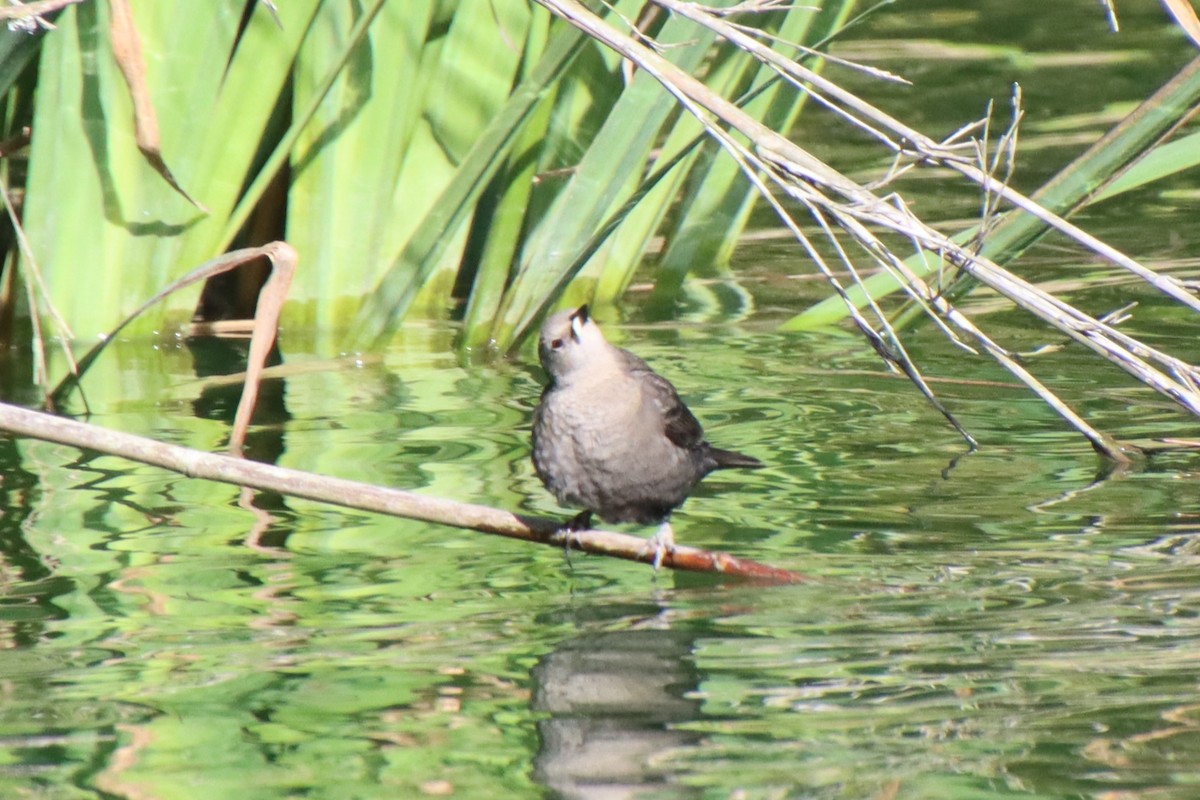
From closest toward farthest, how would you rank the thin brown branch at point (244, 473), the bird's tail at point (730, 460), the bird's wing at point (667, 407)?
the thin brown branch at point (244, 473)
the bird's wing at point (667, 407)
the bird's tail at point (730, 460)

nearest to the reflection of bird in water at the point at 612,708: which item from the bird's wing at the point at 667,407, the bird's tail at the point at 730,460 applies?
the bird's wing at the point at 667,407

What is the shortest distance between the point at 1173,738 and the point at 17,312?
13.8ft

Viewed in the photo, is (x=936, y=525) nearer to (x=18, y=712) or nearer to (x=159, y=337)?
(x=18, y=712)

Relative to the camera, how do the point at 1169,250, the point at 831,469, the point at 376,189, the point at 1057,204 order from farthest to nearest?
the point at 1169,250 → the point at 376,189 → the point at 831,469 → the point at 1057,204

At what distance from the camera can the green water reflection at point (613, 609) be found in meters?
2.63

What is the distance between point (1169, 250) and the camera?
20.7ft

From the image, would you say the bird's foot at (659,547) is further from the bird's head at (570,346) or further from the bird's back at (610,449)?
the bird's head at (570,346)

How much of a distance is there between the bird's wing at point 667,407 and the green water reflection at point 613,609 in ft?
0.81

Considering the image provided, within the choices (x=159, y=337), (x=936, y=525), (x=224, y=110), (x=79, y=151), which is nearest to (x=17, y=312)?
(x=159, y=337)

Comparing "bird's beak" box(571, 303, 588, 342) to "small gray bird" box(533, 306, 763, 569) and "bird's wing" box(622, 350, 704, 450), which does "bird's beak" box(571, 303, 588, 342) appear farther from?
"bird's wing" box(622, 350, 704, 450)

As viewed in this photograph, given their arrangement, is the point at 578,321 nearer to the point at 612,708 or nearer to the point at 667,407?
the point at 667,407

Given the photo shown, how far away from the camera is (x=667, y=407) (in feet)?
13.2

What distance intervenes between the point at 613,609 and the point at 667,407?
66cm

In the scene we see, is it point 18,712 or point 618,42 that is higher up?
point 618,42
